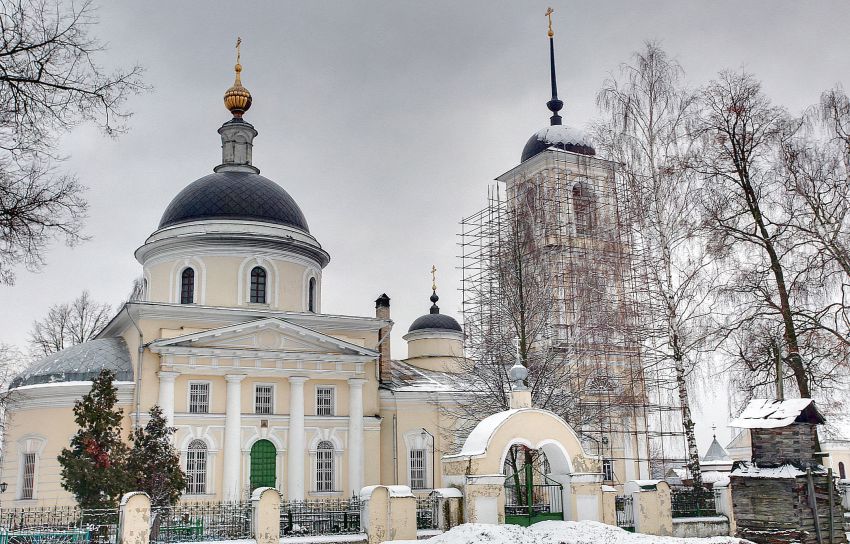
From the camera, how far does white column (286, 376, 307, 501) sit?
26.8 meters

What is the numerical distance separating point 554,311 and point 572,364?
62.3 inches

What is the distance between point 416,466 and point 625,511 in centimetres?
1221

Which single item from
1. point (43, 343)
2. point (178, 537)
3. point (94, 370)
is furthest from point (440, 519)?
point (43, 343)

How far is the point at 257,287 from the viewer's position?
30.6 m

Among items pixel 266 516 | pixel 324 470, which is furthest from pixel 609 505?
pixel 324 470

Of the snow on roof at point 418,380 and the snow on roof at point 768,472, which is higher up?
the snow on roof at point 418,380

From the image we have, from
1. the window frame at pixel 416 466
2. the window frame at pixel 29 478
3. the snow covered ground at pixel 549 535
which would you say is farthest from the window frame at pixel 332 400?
the snow covered ground at pixel 549 535

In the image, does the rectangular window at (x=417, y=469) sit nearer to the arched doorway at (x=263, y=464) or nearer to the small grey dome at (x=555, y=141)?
the arched doorway at (x=263, y=464)

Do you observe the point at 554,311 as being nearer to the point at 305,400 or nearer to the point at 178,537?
the point at 305,400

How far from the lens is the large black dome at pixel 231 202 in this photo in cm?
3097

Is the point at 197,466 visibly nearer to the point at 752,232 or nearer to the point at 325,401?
the point at 325,401

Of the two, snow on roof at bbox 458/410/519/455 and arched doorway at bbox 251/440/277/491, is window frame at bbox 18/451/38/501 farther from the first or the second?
snow on roof at bbox 458/410/519/455

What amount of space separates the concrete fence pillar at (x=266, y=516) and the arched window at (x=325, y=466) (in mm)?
11715

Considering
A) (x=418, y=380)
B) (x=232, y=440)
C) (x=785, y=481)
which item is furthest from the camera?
(x=418, y=380)
